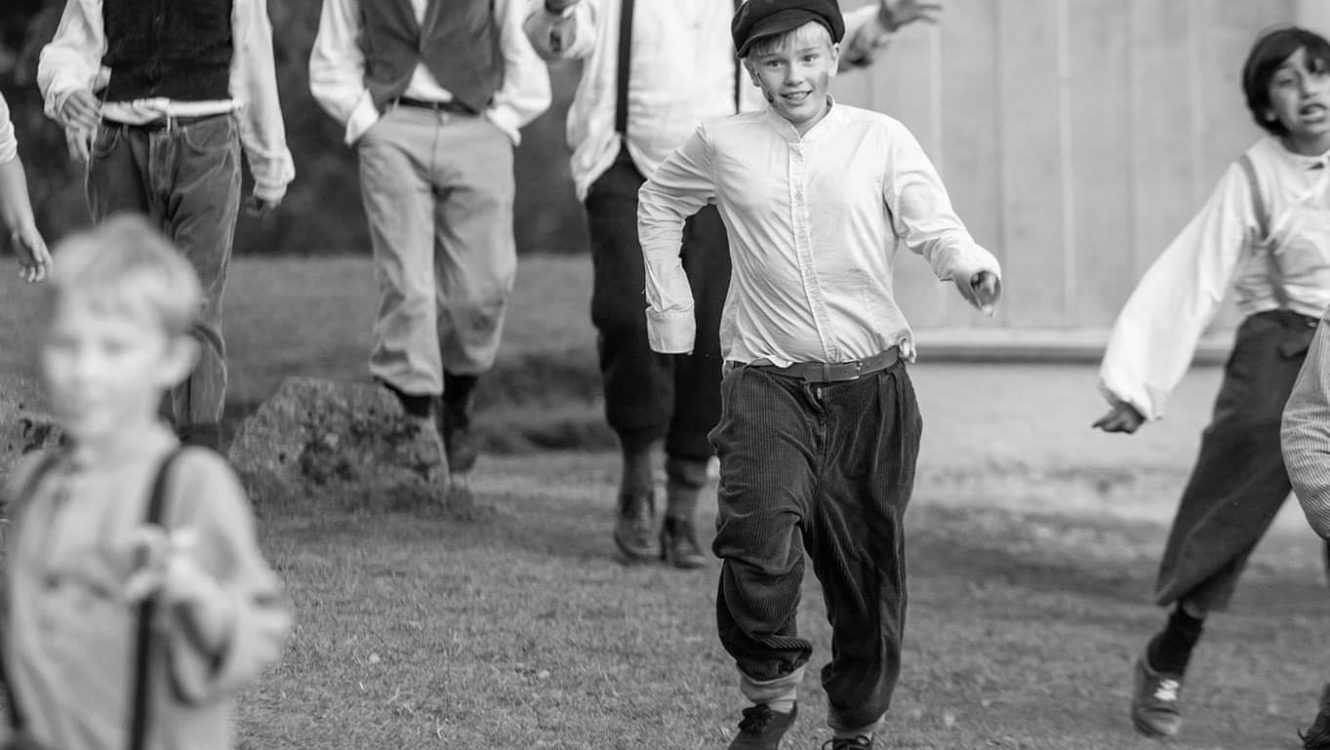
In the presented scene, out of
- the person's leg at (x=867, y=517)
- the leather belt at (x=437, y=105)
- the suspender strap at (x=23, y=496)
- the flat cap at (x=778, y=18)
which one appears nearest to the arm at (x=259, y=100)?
the leather belt at (x=437, y=105)

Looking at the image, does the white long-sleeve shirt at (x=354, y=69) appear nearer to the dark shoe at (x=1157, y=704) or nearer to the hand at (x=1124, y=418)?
the hand at (x=1124, y=418)

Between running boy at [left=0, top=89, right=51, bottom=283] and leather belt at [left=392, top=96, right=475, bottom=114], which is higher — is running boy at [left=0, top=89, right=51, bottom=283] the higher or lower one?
the higher one

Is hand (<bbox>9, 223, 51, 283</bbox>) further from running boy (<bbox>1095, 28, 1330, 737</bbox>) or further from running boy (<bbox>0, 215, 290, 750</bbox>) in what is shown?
running boy (<bbox>1095, 28, 1330, 737</bbox>)

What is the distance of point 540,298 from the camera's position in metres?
13.6

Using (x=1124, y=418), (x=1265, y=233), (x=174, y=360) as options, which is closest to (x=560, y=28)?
(x=1124, y=418)

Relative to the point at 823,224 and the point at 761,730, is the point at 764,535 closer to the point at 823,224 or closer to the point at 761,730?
the point at 761,730

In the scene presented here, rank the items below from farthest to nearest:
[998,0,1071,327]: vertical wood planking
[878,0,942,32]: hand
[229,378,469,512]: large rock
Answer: [998,0,1071,327]: vertical wood planking < [229,378,469,512]: large rock < [878,0,942,32]: hand

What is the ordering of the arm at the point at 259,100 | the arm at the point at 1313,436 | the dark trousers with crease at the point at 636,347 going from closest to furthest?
the arm at the point at 1313,436
the arm at the point at 259,100
the dark trousers with crease at the point at 636,347

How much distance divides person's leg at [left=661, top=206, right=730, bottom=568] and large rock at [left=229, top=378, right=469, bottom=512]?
85 centimetres

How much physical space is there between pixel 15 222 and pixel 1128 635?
13.3 ft

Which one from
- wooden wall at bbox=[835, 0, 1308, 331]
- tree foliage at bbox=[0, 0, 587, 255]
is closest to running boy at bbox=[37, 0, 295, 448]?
wooden wall at bbox=[835, 0, 1308, 331]

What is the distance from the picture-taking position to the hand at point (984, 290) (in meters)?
4.12

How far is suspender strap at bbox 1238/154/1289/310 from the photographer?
5.74 meters

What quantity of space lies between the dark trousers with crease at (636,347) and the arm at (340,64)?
3.01 feet
